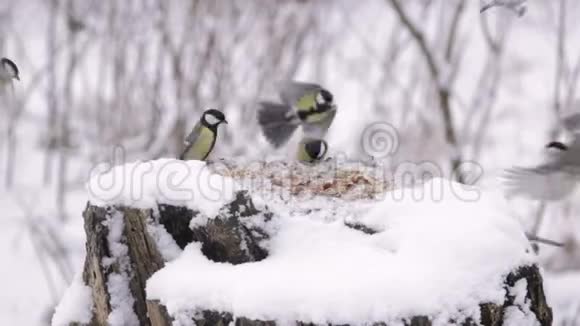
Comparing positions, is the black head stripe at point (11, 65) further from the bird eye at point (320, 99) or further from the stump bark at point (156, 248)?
the bird eye at point (320, 99)

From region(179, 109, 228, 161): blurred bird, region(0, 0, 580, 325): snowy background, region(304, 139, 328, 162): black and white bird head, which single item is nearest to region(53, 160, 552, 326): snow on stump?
region(304, 139, 328, 162): black and white bird head

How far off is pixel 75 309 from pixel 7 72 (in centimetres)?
70

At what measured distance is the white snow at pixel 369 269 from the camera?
1.37 m

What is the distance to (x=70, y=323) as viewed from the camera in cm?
177

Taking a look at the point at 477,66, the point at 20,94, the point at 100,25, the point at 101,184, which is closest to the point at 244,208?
the point at 101,184

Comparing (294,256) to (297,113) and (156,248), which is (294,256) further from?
(297,113)

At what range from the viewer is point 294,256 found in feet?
5.10

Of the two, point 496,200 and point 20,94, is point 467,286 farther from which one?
point 20,94

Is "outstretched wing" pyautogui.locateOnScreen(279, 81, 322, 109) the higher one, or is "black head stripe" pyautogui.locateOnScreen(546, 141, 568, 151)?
"outstretched wing" pyautogui.locateOnScreen(279, 81, 322, 109)

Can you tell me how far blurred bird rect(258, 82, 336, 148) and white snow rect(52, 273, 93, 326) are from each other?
883mm

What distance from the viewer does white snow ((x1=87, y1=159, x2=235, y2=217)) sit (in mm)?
1602

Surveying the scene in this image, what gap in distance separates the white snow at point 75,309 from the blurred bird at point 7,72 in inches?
24.9

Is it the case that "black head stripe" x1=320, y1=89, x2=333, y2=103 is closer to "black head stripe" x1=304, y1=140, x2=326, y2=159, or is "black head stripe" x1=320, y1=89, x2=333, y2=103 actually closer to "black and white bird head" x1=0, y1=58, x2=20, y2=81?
"black head stripe" x1=304, y1=140, x2=326, y2=159

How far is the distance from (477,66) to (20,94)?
15.5 feet
